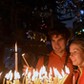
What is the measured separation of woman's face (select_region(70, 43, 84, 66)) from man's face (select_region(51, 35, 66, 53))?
78 centimetres

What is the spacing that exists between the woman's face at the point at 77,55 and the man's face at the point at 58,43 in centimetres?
78

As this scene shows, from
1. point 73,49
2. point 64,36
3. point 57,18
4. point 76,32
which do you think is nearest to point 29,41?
point 57,18

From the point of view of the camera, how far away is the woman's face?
330cm

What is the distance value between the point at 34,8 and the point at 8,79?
128 inches

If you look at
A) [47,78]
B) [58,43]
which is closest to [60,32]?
[58,43]

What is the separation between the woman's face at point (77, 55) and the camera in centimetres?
330

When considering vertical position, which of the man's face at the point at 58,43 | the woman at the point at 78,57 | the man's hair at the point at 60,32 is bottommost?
the woman at the point at 78,57

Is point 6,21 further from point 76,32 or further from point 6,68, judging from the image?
point 76,32

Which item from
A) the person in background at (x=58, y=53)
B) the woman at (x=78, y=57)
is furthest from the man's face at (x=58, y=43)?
the woman at (x=78, y=57)

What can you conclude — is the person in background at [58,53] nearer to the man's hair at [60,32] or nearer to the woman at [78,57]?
the man's hair at [60,32]

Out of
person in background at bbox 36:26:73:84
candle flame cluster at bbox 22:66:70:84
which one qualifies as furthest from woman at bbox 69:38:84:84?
person in background at bbox 36:26:73:84

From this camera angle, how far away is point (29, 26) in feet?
20.9

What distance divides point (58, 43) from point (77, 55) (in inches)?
33.9

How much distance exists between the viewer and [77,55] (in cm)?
331
